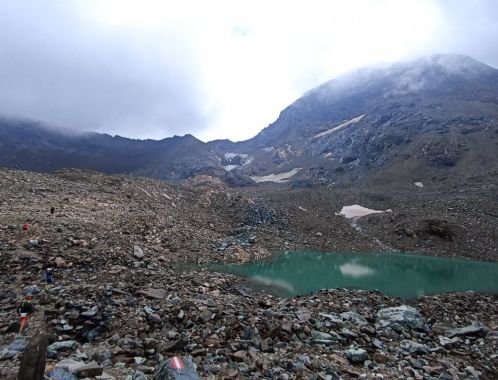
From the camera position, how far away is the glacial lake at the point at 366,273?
22.4 metres

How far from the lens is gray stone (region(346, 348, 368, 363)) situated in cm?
983

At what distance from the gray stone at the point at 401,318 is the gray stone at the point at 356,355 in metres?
3.55

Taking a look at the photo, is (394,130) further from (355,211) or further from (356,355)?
(356,355)

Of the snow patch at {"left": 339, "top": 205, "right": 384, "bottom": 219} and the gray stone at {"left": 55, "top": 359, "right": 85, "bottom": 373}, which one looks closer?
the gray stone at {"left": 55, "top": 359, "right": 85, "bottom": 373}

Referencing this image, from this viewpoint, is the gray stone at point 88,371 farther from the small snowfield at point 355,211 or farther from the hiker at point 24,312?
the small snowfield at point 355,211

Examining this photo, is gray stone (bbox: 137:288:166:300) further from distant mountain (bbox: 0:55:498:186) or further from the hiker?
distant mountain (bbox: 0:55:498:186)

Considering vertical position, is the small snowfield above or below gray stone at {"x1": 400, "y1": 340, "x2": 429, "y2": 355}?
above

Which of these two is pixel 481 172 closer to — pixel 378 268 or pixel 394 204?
pixel 394 204

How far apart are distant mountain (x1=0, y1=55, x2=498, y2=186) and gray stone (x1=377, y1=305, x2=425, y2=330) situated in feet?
204

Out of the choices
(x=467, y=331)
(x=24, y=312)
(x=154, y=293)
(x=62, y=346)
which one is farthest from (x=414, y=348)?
(x=24, y=312)

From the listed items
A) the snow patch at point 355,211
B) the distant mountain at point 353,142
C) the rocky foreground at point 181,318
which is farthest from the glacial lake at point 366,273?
the distant mountain at point 353,142

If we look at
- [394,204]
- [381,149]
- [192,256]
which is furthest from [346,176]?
[192,256]

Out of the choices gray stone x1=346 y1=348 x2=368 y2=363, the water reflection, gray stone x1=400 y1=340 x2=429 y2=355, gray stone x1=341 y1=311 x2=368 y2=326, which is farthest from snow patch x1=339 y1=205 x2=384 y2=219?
gray stone x1=346 y1=348 x2=368 y2=363

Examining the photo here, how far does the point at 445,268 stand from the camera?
105 feet
